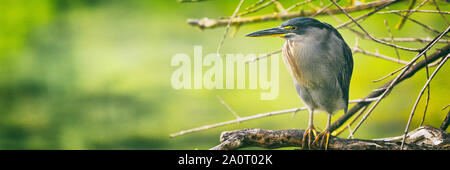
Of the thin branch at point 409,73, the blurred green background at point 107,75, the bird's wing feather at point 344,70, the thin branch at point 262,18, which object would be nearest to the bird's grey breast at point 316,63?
the bird's wing feather at point 344,70

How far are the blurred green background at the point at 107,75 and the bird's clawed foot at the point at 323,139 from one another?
0.61 metres

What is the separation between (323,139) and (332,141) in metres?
0.04

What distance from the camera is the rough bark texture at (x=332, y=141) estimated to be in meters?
1.26

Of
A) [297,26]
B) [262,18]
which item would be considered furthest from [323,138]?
[262,18]

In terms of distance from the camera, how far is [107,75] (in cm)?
228

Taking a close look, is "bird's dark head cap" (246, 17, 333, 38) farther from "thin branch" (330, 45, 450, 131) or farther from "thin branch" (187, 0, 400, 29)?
"thin branch" (330, 45, 450, 131)

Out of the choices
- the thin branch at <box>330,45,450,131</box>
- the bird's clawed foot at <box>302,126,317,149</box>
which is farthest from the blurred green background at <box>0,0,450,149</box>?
the bird's clawed foot at <box>302,126,317,149</box>

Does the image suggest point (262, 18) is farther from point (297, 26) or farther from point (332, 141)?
point (332, 141)

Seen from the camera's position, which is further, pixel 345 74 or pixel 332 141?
pixel 345 74

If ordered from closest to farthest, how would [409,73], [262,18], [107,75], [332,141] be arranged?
[332,141]
[409,73]
[262,18]
[107,75]

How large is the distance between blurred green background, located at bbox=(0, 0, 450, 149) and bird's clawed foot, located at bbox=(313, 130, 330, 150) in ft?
2.00
